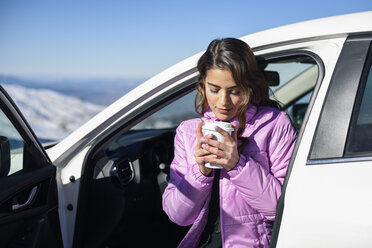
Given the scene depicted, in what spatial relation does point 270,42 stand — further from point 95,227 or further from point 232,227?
point 95,227

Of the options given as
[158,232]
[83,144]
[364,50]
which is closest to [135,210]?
[158,232]

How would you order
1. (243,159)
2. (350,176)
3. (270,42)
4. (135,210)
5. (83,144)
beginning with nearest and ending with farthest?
(350,176)
(243,159)
(270,42)
(83,144)
(135,210)

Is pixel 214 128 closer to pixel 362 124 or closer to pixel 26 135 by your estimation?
pixel 362 124

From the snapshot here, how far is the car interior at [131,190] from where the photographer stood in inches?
82.7

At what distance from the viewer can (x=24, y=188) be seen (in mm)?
1724

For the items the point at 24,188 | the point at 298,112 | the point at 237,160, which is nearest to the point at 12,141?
the point at 24,188

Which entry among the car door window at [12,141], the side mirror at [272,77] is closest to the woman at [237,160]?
the side mirror at [272,77]

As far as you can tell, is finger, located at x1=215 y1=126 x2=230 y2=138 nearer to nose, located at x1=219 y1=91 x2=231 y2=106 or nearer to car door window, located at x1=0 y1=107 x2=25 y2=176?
nose, located at x1=219 y1=91 x2=231 y2=106

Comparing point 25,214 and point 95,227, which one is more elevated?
point 95,227

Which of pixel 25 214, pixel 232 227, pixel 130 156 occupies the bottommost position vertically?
pixel 25 214

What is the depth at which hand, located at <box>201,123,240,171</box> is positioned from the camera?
4.74 feet

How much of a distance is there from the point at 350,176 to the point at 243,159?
0.39 metres

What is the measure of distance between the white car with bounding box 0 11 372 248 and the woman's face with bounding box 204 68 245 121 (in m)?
0.19

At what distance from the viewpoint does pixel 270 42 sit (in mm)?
1703
